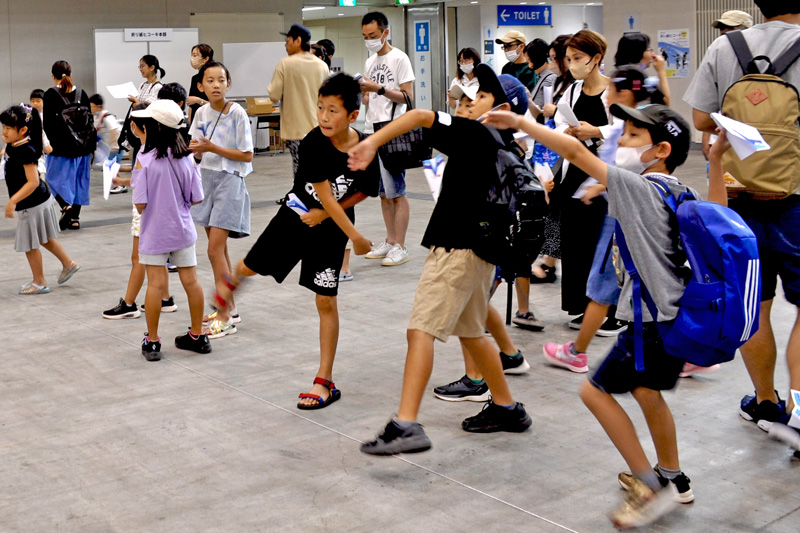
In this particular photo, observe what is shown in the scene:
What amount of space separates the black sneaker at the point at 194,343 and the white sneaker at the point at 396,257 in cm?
267

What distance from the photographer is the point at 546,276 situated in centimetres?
714

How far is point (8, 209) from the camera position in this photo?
21.9 ft

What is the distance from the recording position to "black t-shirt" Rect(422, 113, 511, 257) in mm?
3719

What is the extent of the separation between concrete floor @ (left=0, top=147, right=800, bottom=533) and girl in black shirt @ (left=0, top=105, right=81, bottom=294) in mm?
886

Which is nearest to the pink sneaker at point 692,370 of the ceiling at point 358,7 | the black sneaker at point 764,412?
the black sneaker at point 764,412

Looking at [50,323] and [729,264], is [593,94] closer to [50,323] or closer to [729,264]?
[729,264]

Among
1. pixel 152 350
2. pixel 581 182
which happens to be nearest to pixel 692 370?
pixel 581 182

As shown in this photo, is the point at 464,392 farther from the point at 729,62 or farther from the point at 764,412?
the point at 729,62

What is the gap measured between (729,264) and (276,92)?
5997 mm

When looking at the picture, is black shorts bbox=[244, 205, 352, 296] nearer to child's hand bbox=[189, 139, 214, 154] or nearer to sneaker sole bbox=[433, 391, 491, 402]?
sneaker sole bbox=[433, 391, 491, 402]

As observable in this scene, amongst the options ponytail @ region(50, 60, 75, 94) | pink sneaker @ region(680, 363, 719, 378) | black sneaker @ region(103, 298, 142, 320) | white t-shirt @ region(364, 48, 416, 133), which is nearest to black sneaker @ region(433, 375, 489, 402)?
pink sneaker @ region(680, 363, 719, 378)

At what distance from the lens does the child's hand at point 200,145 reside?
5613mm

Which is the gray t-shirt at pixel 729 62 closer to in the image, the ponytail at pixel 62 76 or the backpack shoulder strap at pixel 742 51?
the backpack shoulder strap at pixel 742 51

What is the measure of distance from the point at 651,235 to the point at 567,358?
205 centimetres
